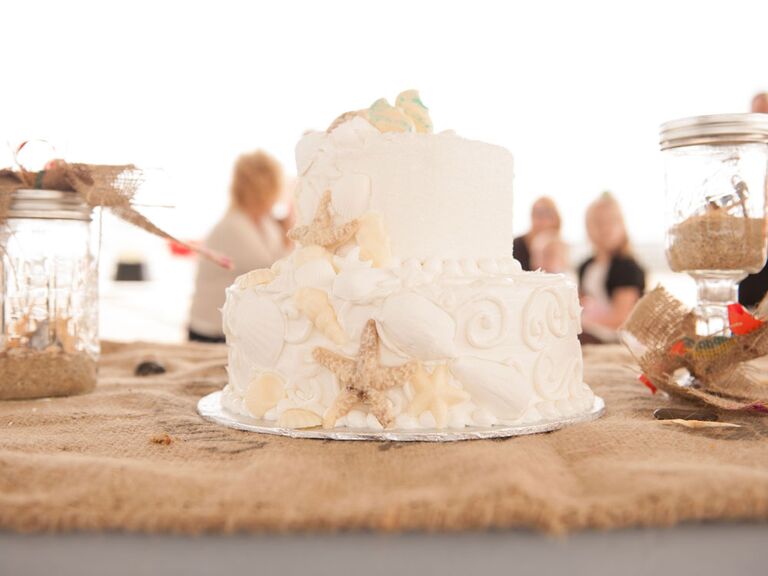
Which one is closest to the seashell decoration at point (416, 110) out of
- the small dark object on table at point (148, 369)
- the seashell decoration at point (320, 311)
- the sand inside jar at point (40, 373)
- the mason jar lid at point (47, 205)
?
the seashell decoration at point (320, 311)

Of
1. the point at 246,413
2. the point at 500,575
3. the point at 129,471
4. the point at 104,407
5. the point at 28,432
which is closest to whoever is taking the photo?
the point at 500,575

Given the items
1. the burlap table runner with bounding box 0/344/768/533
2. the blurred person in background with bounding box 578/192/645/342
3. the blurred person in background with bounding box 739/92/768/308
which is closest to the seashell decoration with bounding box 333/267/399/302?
the burlap table runner with bounding box 0/344/768/533

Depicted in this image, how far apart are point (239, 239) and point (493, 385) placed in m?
2.43

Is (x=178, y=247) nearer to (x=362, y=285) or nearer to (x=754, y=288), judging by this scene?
(x=362, y=285)

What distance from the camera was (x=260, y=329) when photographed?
1566 mm

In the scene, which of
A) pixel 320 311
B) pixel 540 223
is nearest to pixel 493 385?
pixel 320 311

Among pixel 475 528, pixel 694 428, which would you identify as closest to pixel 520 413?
pixel 694 428

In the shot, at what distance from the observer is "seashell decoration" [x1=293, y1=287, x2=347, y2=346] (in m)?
1.50

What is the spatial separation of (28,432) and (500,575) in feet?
3.24

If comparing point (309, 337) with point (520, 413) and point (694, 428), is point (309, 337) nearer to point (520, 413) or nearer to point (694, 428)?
point (520, 413)

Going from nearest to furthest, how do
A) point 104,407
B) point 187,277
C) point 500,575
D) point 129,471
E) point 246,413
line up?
point 500,575, point 129,471, point 246,413, point 104,407, point 187,277

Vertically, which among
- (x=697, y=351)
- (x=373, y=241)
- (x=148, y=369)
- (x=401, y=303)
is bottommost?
(x=148, y=369)

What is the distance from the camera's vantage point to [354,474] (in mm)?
1155

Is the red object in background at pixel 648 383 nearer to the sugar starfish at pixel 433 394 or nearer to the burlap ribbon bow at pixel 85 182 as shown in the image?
the sugar starfish at pixel 433 394
